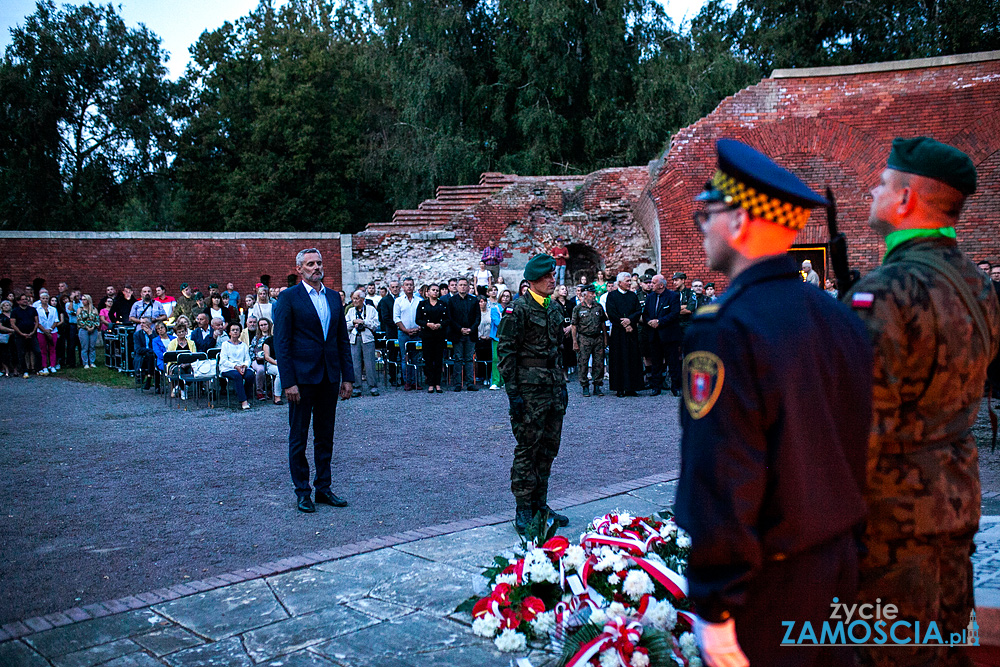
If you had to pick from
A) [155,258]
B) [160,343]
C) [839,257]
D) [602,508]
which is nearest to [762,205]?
[839,257]

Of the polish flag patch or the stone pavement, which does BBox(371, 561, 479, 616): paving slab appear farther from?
the polish flag patch

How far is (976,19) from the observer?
28828 millimetres

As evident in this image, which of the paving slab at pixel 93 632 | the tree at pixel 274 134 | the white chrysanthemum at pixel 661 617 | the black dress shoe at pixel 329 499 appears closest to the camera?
the white chrysanthemum at pixel 661 617

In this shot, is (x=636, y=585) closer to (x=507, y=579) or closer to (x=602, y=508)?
(x=507, y=579)

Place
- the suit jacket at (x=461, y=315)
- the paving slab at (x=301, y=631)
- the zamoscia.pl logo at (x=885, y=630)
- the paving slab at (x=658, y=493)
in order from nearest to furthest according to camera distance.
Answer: the zamoscia.pl logo at (x=885, y=630) → the paving slab at (x=301, y=631) → the paving slab at (x=658, y=493) → the suit jacket at (x=461, y=315)

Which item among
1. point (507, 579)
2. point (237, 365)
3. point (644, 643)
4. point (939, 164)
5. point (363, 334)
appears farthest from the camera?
point (363, 334)

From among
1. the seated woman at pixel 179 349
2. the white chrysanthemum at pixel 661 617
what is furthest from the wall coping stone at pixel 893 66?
the white chrysanthemum at pixel 661 617

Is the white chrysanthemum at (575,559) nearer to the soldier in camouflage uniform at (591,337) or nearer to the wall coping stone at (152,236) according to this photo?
the soldier in camouflage uniform at (591,337)

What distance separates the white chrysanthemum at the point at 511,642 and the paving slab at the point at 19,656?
2.13 metres

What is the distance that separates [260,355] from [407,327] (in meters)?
2.85

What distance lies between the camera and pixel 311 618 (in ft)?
13.5

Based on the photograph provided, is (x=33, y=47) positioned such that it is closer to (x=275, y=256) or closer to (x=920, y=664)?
(x=275, y=256)

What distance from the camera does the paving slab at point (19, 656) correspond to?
3.69m

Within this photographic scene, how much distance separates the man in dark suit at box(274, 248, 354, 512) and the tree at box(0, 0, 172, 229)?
32.8 meters
